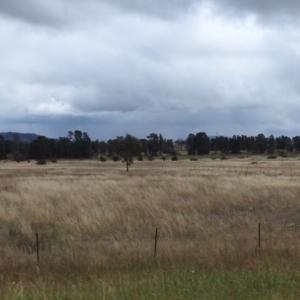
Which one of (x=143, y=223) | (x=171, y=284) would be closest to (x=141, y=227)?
(x=143, y=223)

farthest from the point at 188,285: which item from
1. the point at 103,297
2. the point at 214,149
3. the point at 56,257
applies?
the point at 214,149

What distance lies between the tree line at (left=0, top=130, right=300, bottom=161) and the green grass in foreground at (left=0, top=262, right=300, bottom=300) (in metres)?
85.8

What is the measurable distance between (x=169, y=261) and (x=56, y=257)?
98.9 inches

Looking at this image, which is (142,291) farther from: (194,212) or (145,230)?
(194,212)

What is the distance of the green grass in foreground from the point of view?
7414 mm

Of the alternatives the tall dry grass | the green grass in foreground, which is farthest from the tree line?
the green grass in foreground

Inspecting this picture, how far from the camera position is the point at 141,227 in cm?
1661

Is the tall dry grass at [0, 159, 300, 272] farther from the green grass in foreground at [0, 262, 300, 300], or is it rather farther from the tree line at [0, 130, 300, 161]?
the tree line at [0, 130, 300, 161]

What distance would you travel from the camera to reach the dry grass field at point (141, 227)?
10.6 meters

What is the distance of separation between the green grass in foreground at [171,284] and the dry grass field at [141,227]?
407mm

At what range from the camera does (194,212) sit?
19.9m

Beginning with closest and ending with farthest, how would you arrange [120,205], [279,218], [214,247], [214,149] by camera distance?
[214,247]
[279,218]
[120,205]
[214,149]

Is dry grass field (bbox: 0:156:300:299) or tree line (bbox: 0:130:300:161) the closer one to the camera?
dry grass field (bbox: 0:156:300:299)

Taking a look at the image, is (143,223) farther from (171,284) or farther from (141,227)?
(171,284)
